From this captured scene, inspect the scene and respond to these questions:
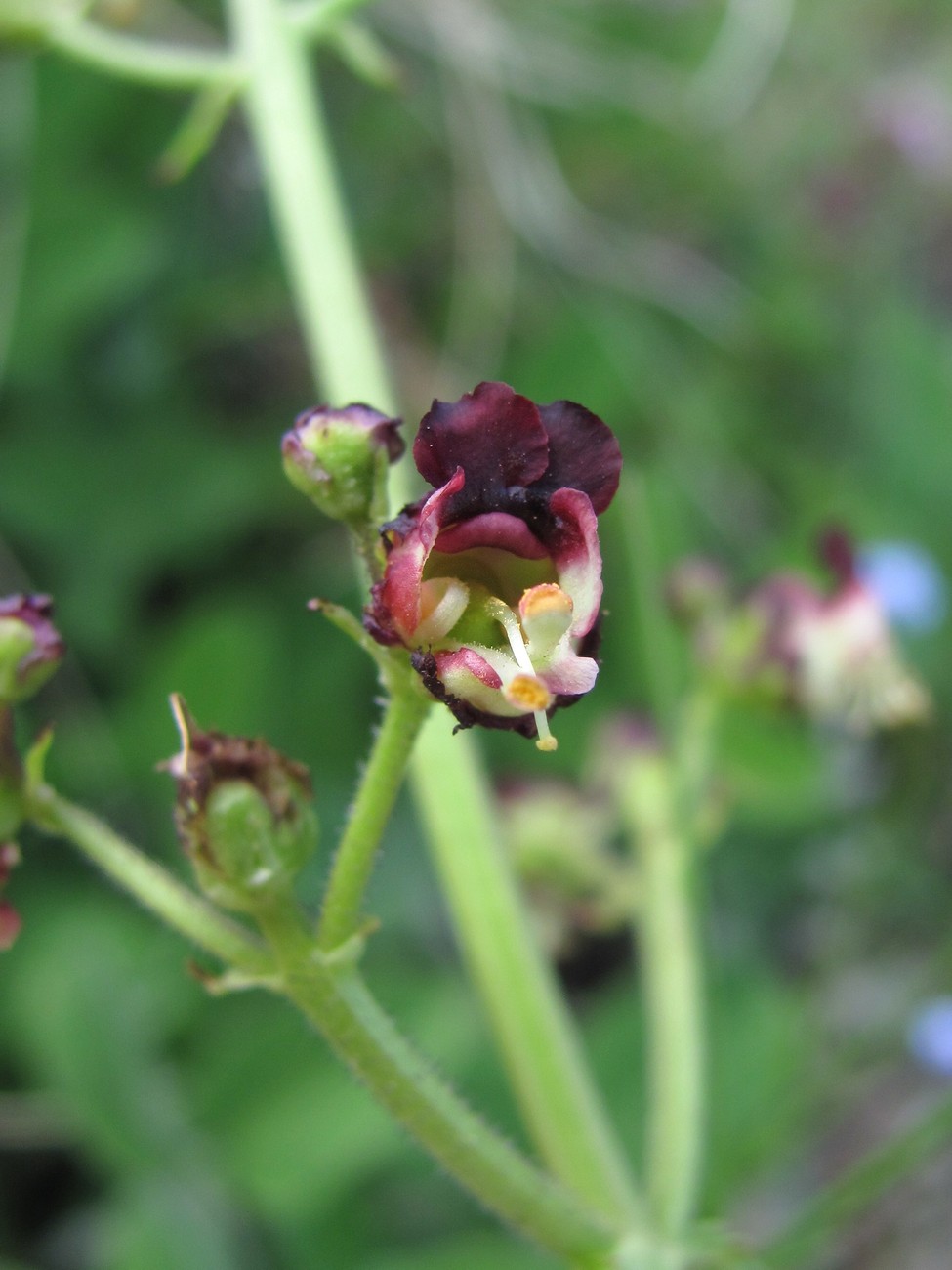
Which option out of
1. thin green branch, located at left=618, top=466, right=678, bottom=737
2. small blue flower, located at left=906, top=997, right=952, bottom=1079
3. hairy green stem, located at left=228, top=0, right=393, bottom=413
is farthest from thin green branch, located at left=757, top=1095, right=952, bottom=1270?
hairy green stem, located at left=228, top=0, right=393, bottom=413

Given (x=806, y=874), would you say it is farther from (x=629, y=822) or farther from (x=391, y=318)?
(x=391, y=318)

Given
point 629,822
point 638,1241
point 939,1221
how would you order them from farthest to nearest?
1. point 939,1221
2. point 629,822
3. point 638,1241

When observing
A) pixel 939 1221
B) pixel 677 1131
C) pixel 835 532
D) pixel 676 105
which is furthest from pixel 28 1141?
pixel 676 105

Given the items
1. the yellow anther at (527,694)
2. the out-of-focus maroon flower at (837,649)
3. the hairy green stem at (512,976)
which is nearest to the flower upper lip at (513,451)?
the yellow anther at (527,694)

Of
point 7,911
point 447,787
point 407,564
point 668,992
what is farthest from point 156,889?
point 668,992

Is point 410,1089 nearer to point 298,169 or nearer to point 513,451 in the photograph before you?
point 513,451
